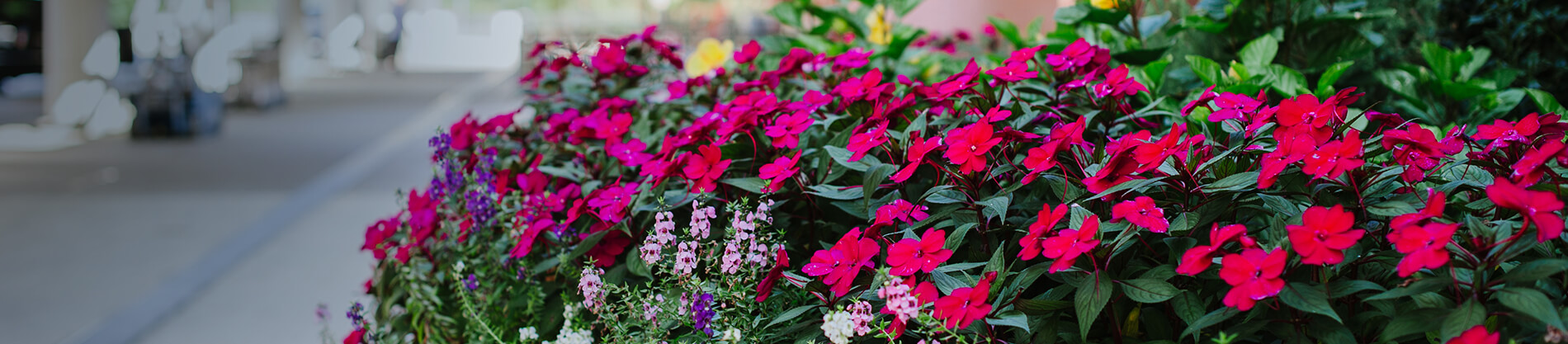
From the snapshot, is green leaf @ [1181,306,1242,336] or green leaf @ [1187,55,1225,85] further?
green leaf @ [1187,55,1225,85]

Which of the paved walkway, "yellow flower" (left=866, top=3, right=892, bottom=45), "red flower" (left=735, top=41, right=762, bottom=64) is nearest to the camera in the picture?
"red flower" (left=735, top=41, right=762, bottom=64)

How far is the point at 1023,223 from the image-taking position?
124 centimetres

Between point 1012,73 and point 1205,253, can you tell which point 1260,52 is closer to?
point 1012,73

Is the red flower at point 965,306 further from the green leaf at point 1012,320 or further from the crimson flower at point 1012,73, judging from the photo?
the crimson flower at point 1012,73

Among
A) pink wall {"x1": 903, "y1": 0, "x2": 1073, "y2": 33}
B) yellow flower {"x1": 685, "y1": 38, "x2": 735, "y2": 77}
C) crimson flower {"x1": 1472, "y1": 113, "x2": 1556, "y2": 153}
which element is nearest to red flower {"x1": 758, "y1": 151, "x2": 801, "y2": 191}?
crimson flower {"x1": 1472, "y1": 113, "x2": 1556, "y2": 153}

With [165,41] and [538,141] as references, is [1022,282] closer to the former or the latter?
[538,141]

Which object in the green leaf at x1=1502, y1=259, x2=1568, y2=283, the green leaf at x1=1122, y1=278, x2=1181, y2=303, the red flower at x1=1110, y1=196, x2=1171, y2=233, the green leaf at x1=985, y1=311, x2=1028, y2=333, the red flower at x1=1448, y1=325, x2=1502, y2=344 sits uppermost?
the green leaf at x1=1502, y1=259, x2=1568, y2=283

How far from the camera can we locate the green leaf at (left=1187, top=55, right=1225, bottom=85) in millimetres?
1644

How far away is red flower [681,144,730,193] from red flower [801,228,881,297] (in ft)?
0.68

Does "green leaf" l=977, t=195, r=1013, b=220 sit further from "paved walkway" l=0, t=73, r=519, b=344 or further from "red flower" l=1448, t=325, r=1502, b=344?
"paved walkway" l=0, t=73, r=519, b=344

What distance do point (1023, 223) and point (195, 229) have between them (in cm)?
456

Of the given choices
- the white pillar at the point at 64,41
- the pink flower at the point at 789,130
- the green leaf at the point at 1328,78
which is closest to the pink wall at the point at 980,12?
the green leaf at the point at 1328,78

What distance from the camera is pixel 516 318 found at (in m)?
1.68

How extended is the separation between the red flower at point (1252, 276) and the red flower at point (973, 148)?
0.97ft
